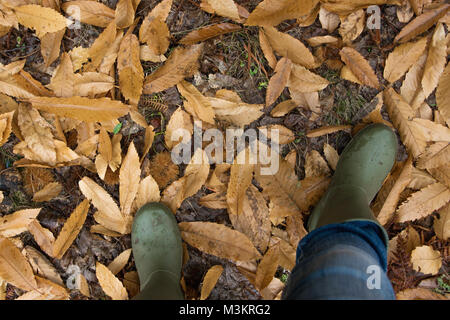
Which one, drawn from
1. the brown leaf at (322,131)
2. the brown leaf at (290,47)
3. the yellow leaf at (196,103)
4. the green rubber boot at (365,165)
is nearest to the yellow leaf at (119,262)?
the yellow leaf at (196,103)

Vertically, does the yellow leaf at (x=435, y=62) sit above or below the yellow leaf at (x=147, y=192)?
above

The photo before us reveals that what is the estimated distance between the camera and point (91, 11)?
3.78 ft

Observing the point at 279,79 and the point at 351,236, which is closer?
the point at 351,236

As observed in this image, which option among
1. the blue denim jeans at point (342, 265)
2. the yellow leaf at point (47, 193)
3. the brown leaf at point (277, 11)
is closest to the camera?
the blue denim jeans at point (342, 265)

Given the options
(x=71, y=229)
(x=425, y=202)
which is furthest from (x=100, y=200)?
(x=425, y=202)

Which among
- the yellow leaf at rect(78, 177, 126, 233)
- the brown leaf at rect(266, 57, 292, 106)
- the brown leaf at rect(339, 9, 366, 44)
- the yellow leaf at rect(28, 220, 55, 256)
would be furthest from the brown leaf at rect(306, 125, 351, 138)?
the yellow leaf at rect(28, 220, 55, 256)

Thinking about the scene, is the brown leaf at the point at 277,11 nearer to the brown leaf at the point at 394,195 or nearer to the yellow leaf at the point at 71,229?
the brown leaf at the point at 394,195

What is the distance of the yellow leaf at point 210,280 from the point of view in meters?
1.16

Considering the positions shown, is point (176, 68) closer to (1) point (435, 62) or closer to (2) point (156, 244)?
(2) point (156, 244)

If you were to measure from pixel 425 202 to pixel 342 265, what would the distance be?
21.8 inches

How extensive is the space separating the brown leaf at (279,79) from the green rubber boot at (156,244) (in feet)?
1.73

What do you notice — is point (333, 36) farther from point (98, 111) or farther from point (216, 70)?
point (98, 111)

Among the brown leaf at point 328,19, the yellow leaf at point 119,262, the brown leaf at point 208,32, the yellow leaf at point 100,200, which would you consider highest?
the brown leaf at point 328,19
